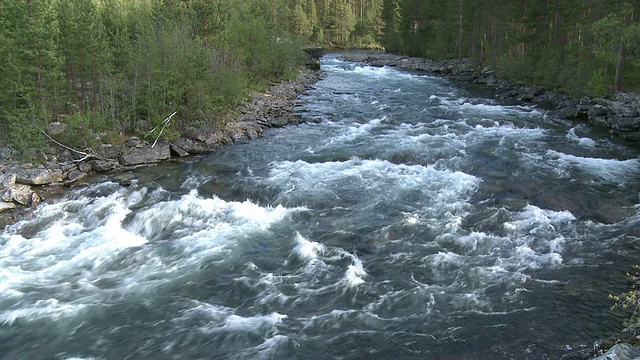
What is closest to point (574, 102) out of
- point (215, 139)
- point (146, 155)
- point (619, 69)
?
point (619, 69)

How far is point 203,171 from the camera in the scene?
22125 millimetres

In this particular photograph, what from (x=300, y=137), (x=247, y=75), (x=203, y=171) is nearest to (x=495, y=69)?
(x=247, y=75)

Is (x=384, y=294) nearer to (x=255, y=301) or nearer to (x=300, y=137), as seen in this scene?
(x=255, y=301)

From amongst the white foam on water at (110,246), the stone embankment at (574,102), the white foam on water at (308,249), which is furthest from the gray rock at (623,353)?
the stone embankment at (574,102)

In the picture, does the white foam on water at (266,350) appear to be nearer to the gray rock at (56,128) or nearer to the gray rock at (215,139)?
the gray rock at (56,128)

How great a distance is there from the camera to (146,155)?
75.2 feet

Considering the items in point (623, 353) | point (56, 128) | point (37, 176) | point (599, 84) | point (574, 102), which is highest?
point (56, 128)

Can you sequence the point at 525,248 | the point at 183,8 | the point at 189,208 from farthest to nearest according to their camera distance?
the point at 183,8, the point at 189,208, the point at 525,248

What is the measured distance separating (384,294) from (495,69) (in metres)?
44.4

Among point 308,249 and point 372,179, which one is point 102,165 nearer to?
point 308,249

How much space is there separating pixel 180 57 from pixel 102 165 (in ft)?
24.9

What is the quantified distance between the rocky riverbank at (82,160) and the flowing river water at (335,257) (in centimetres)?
112

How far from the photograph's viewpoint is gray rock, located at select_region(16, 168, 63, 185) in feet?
63.4

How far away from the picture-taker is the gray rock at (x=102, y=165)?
70.2 ft
